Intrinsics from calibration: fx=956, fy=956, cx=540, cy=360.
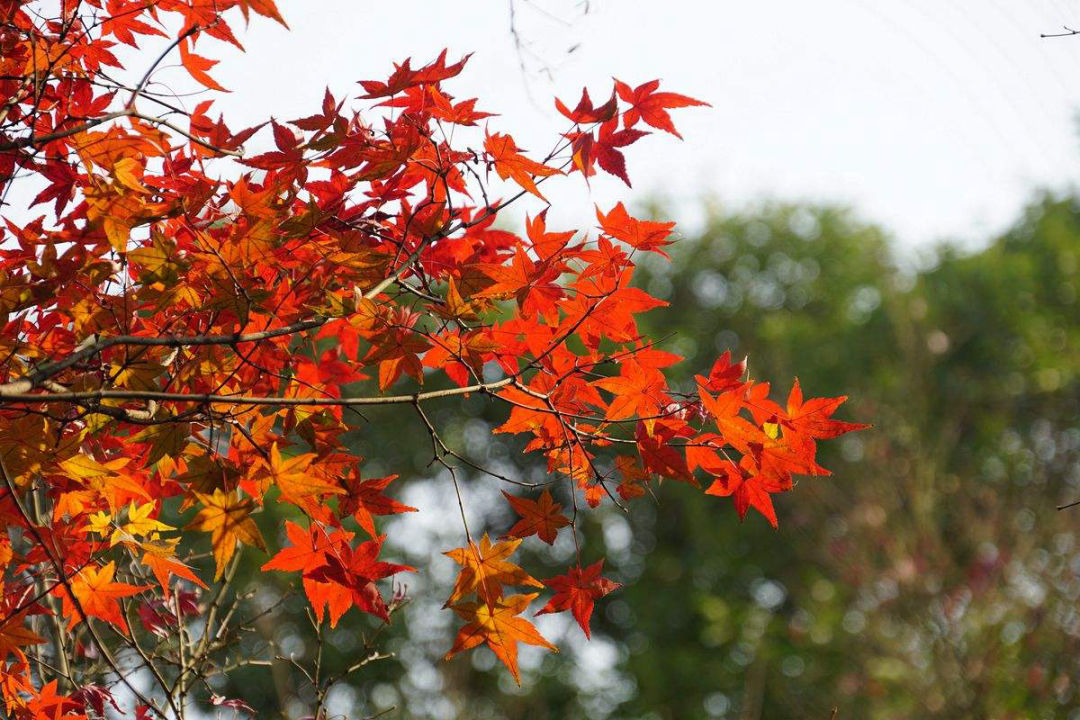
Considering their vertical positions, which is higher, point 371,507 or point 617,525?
point 371,507

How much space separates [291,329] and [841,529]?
828 centimetres

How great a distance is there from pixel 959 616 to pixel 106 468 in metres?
6.72

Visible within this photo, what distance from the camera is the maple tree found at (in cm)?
165

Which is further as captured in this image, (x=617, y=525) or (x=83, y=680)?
(x=617, y=525)

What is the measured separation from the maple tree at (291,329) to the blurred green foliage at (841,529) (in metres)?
5.54

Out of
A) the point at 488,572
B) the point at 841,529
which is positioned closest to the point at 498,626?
the point at 488,572

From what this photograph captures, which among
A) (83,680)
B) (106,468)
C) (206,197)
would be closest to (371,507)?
(106,468)

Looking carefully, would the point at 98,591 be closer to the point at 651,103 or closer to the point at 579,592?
the point at 579,592

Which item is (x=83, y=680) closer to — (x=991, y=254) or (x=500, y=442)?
(x=500, y=442)

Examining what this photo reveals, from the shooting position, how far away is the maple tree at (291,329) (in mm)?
1647

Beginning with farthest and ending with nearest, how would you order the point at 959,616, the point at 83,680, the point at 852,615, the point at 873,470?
the point at 852,615 → the point at 873,470 → the point at 959,616 → the point at 83,680

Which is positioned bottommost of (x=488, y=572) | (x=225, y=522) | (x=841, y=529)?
(x=841, y=529)

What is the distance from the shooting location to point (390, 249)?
1.99m

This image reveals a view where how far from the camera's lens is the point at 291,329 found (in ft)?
5.20
